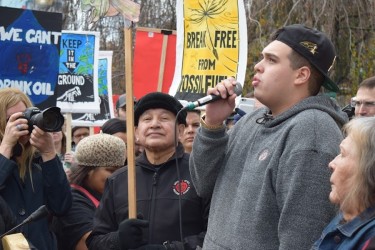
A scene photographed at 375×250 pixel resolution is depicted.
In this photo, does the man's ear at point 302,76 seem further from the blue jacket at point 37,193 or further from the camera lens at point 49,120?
the blue jacket at point 37,193

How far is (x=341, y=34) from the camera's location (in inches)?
511

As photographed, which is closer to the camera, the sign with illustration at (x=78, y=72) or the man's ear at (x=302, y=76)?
the man's ear at (x=302, y=76)

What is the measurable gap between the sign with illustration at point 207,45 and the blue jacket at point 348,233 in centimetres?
300

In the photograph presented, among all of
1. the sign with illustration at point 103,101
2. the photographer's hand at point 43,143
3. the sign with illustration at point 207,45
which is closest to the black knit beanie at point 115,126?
the sign with illustration at point 207,45

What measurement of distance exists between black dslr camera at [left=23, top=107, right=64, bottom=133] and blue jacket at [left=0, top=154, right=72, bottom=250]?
0.79ft

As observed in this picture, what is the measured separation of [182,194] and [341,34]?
368 inches

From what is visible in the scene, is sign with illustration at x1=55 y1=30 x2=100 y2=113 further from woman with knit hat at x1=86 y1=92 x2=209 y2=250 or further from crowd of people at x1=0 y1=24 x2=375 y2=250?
woman with knit hat at x1=86 y1=92 x2=209 y2=250

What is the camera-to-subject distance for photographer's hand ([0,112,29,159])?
4.11m

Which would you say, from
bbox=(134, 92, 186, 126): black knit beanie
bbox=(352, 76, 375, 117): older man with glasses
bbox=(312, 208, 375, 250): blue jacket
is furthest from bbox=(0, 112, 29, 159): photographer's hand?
bbox=(352, 76, 375, 117): older man with glasses

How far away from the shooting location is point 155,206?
13.5ft

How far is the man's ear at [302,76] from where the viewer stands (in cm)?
330

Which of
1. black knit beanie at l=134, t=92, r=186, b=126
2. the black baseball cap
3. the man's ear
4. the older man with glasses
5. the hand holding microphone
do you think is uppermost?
the black baseball cap

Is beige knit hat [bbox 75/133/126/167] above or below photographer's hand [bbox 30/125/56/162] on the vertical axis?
below

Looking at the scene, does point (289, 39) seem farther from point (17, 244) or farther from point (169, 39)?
point (169, 39)
